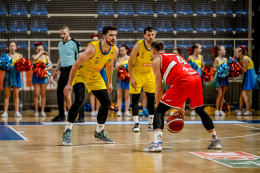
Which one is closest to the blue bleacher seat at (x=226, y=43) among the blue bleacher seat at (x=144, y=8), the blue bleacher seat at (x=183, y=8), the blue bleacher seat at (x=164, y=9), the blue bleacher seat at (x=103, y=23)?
the blue bleacher seat at (x=183, y=8)

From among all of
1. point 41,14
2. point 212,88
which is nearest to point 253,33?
point 212,88

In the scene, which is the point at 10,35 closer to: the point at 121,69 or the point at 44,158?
the point at 121,69

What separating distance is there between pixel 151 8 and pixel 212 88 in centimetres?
437

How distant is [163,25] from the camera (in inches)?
614

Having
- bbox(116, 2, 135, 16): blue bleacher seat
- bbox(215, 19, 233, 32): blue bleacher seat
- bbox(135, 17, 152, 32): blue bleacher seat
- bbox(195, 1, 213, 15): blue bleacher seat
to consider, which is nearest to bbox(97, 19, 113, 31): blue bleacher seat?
bbox(116, 2, 135, 16): blue bleacher seat

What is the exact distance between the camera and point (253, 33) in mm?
14383

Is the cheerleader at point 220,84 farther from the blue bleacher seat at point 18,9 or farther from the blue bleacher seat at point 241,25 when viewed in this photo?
the blue bleacher seat at point 18,9

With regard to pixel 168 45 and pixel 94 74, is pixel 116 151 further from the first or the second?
pixel 168 45

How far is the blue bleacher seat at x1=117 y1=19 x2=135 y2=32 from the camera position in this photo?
49.5ft

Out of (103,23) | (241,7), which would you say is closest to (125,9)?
(103,23)

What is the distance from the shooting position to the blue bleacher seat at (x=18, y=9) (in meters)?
14.1

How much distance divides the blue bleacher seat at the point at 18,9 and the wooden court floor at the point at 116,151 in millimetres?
7622

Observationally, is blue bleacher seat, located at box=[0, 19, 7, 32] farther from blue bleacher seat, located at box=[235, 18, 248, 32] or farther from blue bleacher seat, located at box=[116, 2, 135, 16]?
blue bleacher seat, located at box=[235, 18, 248, 32]

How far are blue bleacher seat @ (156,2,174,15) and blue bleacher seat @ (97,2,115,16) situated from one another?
74.2 inches
